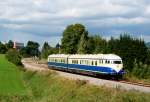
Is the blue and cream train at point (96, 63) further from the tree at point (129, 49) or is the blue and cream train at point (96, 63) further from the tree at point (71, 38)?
the tree at point (71, 38)

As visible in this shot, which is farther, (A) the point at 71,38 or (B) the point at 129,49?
(A) the point at 71,38

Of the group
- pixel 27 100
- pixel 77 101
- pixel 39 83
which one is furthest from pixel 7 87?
pixel 77 101

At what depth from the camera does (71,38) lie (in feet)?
405

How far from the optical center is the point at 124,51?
2894 inches

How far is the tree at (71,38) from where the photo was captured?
120875 mm

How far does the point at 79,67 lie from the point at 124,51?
426 inches

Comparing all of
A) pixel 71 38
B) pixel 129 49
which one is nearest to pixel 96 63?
pixel 129 49

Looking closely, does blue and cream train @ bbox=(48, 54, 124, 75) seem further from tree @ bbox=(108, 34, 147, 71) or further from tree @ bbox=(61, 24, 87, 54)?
tree @ bbox=(61, 24, 87, 54)

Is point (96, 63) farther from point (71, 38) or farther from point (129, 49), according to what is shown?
point (71, 38)

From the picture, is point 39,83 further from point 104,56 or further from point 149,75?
point 149,75

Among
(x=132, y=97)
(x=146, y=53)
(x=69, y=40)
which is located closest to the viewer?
(x=132, y=97)

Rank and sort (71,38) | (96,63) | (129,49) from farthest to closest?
1. (71,38)
2. (129,49)
3. (96,63)

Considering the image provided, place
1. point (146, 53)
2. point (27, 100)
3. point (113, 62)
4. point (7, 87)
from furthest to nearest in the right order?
point (146, 53) → point (113, 62) → point (7, 87) → point (27, 100)

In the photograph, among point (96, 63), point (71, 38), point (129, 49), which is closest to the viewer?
point (96, 63)
